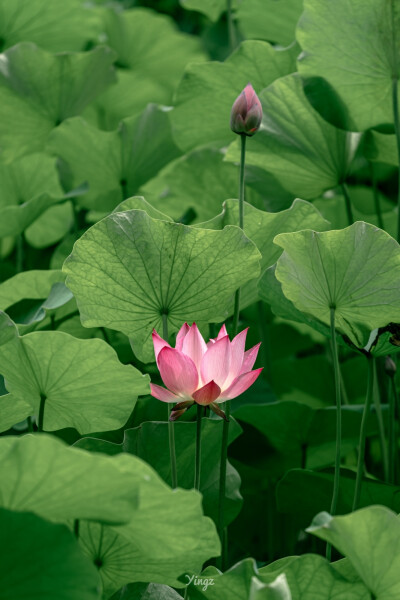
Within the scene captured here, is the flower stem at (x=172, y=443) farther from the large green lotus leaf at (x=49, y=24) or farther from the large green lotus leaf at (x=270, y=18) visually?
the large green lotus leaf at (x=49, y=24)

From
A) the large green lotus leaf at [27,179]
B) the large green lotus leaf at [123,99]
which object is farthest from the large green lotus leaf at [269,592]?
the large green lotus leaf at [123,99]

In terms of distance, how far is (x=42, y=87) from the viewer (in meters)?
0.93

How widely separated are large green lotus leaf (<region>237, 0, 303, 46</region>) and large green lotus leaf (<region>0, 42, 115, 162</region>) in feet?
0.66

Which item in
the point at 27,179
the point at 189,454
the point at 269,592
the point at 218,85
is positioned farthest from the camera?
the point at 27,179

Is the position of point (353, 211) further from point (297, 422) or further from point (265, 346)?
point (297, 422)

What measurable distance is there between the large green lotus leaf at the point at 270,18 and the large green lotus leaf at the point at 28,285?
1.50 ft

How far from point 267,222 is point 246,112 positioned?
0.11 m

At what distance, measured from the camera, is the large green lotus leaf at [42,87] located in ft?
3.01

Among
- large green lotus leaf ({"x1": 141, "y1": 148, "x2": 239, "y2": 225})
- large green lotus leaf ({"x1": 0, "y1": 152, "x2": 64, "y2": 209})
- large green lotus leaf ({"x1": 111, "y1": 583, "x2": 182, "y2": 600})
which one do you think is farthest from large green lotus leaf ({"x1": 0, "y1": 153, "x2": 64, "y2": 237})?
large green lotus leaf ({"x1": 111, "y1": 583, "x2": 182, "y2": 600})

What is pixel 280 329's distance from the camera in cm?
100

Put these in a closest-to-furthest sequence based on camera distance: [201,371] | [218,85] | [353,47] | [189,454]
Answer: [201,371], [189,454], [353,47], [218,85]

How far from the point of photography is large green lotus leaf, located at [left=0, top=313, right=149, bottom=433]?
54 cm

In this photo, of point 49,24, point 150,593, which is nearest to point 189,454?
point 150,593

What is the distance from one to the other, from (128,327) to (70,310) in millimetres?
132
